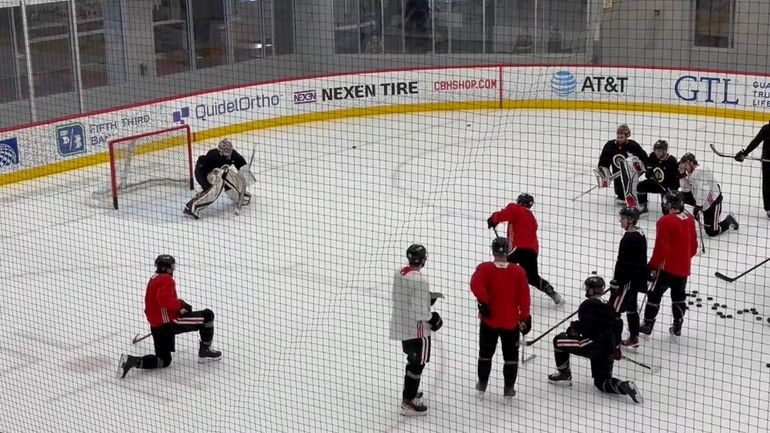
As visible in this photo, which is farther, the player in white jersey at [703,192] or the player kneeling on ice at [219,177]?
the player kneeling on ice at [219,177]

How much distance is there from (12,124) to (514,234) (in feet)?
28.3

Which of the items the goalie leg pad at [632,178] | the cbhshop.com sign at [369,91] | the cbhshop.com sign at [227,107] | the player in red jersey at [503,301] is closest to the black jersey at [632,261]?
the player in red jersey at [503,301]

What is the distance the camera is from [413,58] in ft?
59.2

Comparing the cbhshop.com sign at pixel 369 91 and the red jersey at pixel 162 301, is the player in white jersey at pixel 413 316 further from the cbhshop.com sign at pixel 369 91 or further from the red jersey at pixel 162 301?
the cbhshop.com sign at pixel 369 91

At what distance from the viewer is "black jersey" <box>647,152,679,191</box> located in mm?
10664

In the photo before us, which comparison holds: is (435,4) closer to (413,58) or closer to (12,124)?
(413,58)

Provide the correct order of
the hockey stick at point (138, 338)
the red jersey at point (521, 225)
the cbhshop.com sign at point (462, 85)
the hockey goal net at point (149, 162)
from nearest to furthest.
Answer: the hockey stick at point (138, 338) → the red jersey at point (521, 225) → the hockey goal net at point (149, 162) → the cbhshop.com sign at point (462, 85)

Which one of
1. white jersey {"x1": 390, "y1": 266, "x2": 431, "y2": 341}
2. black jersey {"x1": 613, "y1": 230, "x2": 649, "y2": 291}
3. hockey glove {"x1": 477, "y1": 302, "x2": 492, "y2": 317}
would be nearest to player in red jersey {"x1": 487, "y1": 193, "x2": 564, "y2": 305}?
black jersey {"x1": 613, "y1": 230, "x2": 649, "y2": 291}

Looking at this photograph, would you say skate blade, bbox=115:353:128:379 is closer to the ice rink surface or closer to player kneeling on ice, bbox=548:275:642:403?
the ice rink surface

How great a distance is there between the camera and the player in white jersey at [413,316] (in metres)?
6.91

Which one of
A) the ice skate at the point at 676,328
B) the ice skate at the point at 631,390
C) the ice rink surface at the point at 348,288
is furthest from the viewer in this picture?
the ice skate at the point at 676,328

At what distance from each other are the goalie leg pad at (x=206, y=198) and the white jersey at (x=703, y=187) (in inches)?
177

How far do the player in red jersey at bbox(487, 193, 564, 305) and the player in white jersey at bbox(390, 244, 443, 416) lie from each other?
60.0 inches

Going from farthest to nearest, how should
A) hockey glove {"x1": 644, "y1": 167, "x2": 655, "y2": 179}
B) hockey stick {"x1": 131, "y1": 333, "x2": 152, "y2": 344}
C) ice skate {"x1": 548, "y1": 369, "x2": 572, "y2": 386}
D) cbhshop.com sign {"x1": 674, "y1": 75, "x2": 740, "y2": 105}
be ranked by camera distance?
cbhshop.com sign {"x1": 674, "y1": 75, "x2": 740, "y2": 105} → hockey glove {"x1": 644, "y1": 167, "x2": 655, "y2": 179} → hockey stick {"x1": 131, "y1": 333, "x2": 152, "y2": 344} → ice skate {"x1": 548, "y1": 369, "x2": 572, "y2": 386}
